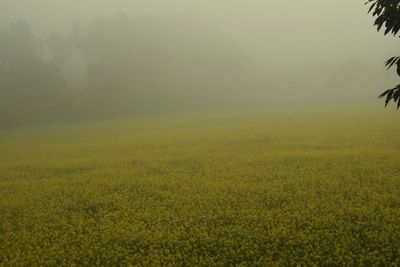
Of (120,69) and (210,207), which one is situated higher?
(120,69)

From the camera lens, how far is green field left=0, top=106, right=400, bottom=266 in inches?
463

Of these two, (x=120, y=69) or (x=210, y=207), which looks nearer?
(x=210, y=207)

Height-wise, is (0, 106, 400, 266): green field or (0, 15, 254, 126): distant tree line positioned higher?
(0, 15, 254, 126): distant tree line

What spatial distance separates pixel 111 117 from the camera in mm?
66188

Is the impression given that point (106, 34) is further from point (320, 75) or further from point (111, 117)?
point (320, 75)

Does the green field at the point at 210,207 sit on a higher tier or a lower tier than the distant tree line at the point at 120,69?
lower

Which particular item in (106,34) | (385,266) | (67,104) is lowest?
(385,266)

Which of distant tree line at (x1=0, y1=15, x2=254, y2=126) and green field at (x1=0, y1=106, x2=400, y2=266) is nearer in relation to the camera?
green field at (x1=0, y1=106, x2=400, y2=266)

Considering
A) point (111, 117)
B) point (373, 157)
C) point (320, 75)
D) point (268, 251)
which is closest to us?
point (268, 251)

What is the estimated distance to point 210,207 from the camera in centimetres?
1538

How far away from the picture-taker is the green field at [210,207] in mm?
11766

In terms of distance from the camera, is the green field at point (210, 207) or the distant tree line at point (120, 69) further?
the distant tree line at point (120, 69)

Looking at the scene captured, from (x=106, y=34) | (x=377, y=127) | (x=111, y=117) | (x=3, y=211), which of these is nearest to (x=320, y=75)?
(x=106, y=34)

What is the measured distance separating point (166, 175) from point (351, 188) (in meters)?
8.36
